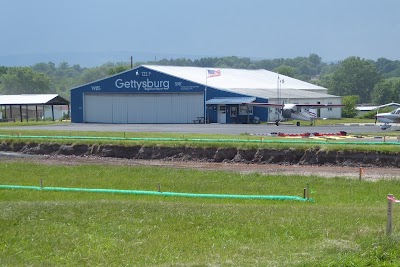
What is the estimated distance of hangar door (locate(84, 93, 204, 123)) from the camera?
3263 inches

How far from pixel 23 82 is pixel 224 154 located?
159 meters

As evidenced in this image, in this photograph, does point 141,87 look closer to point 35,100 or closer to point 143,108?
point 143,108

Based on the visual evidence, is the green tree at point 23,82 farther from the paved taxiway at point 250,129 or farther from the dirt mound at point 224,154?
the dirt mound at point 224,154

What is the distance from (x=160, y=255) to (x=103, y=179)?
1931 cm

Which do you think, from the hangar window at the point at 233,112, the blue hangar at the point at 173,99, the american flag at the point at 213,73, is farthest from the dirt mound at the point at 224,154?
the american flag at the point at 213,73

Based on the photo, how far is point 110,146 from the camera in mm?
45938

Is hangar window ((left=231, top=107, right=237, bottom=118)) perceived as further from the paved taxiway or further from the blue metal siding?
the paved taxiway

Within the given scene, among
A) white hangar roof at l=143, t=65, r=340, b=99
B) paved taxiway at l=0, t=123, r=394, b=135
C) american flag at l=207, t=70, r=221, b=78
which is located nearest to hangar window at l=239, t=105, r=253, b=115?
white hangar roof at l=143, t=65, r=340, b=99

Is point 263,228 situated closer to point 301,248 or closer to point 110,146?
point 301,248

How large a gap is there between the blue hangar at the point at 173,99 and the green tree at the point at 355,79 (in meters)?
83.3

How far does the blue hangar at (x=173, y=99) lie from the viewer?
3150 inches

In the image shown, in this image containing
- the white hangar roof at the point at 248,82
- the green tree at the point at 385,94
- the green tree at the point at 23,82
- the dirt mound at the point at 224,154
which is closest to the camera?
the dirt mound at the point at 224,154

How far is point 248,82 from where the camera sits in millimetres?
95500

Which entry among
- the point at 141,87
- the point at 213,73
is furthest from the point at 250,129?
the point at 213,73
